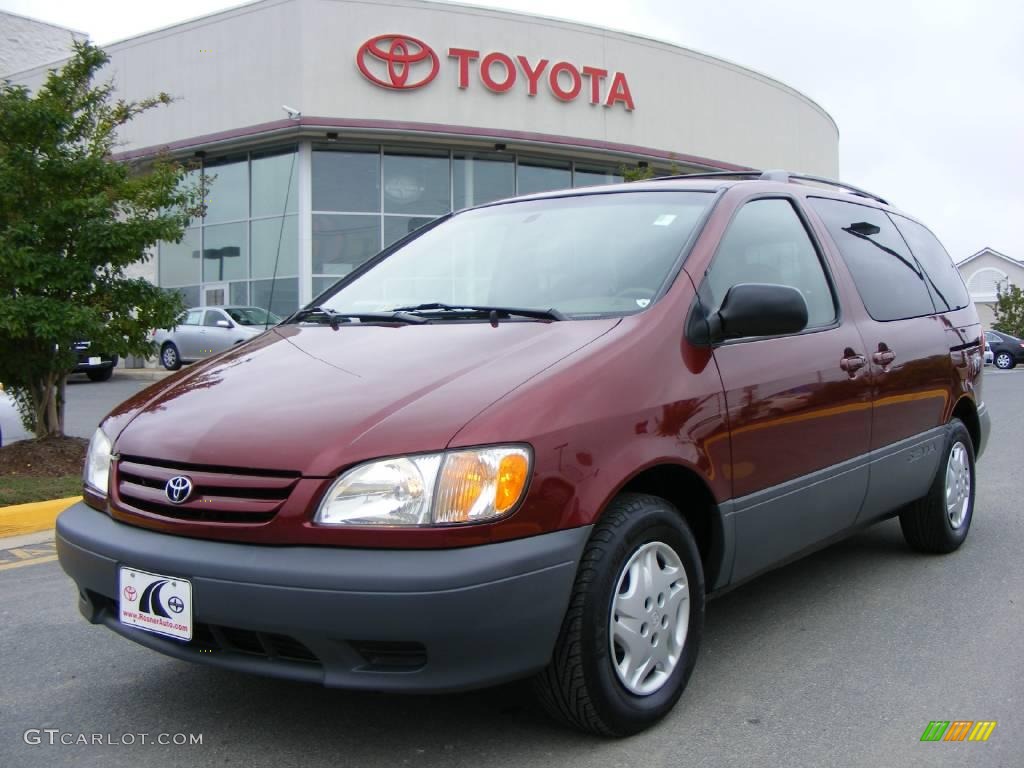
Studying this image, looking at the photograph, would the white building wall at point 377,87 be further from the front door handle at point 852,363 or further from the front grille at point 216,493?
the front grille at point 216,493

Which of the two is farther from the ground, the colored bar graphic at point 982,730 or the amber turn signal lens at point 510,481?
the amber turn signal lens at point 510,481

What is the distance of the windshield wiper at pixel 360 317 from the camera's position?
3.32 metres

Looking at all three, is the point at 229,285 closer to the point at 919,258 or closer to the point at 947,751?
the point at 919,258

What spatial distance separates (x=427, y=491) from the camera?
93.5 inches

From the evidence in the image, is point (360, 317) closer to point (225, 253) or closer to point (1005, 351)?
point (225, 253)

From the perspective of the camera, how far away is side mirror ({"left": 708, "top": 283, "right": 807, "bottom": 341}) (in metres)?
3.07

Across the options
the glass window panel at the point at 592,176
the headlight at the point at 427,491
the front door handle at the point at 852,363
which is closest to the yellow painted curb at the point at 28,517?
the headlight at the point at 427,491

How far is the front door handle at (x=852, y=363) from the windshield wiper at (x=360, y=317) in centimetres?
164

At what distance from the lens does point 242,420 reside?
2646 mm

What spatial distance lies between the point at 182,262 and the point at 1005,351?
2739 centimetres

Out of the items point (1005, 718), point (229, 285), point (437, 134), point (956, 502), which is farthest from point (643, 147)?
point (1005, 718)

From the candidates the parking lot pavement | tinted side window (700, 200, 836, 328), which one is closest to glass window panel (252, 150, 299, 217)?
the parking lot pavement

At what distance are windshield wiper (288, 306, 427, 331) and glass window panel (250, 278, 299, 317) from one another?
19587 millimetres

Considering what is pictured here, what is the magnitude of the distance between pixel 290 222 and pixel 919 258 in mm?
19985
